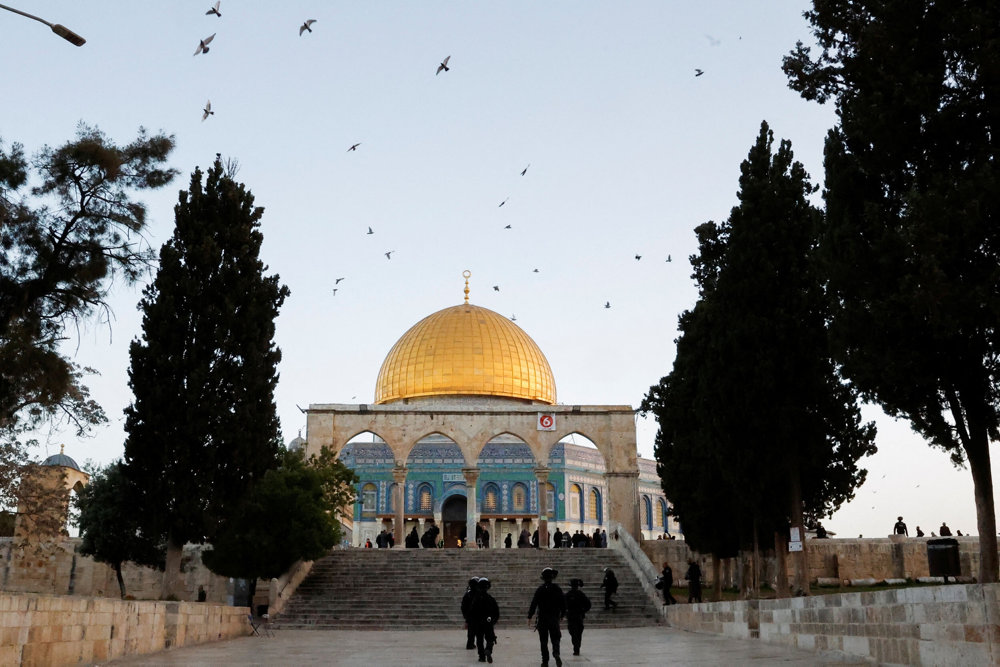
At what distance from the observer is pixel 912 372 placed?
28.5 ft

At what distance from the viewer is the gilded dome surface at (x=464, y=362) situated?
36.1m

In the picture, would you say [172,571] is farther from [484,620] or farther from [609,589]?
Result: [609,589]

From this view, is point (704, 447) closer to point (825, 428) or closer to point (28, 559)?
point (825, 428)

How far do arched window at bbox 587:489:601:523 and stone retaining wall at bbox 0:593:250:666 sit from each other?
32722 millimetres

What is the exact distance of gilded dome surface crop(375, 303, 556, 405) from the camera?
118 feet

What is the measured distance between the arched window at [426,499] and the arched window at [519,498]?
373 centimetres

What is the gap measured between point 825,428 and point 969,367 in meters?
5.39

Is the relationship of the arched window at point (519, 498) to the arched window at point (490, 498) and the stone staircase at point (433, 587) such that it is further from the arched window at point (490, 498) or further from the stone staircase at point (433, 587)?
the stone staircase at point (433, 587)

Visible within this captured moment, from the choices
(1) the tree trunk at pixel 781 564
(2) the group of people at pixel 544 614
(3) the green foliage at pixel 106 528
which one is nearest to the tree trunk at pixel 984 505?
(2) the group of people at pixel 544 614

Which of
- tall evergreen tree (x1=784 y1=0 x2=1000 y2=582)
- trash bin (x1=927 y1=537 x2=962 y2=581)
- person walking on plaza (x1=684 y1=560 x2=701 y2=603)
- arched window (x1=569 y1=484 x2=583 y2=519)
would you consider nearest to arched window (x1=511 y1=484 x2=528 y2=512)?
arched window (x1=569 y1=484 x2=583 y2=519)

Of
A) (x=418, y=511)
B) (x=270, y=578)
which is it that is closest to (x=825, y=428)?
(x=270, y=578)

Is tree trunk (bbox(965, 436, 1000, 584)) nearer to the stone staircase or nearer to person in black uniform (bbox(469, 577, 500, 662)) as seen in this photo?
person in black uniform (bbox(469, 577, 500, 662))

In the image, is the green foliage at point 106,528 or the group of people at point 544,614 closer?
the group of people at point 544,614

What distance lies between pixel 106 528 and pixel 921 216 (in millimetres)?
19780
